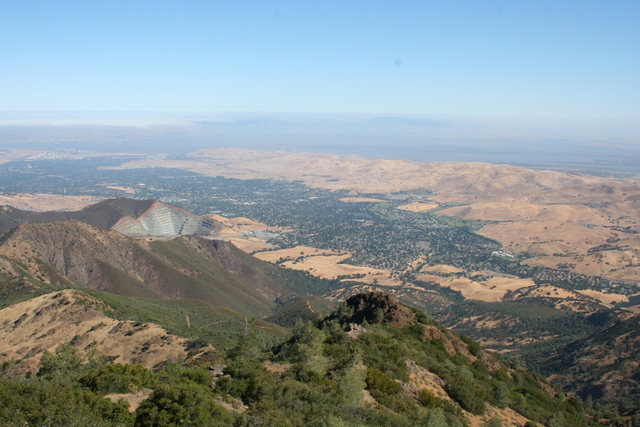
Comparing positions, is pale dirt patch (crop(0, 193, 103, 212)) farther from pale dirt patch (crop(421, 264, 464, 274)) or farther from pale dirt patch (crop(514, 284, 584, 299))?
pale dirt patch (crop(514, 284, 584, 299))

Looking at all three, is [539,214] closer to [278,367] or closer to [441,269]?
[441,269]

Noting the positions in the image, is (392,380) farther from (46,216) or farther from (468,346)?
(46,216)

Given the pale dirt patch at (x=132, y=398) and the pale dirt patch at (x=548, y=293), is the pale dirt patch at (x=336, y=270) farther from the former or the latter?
the pale dirt patch at (x=132, y=398)

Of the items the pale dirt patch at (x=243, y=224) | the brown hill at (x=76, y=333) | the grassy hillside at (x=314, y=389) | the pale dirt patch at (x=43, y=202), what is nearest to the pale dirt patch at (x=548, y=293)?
the grassy hillside at (x=314, y=389)

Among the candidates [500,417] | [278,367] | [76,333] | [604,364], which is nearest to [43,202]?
[76,333]

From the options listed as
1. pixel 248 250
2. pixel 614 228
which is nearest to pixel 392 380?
pixel 248 250
